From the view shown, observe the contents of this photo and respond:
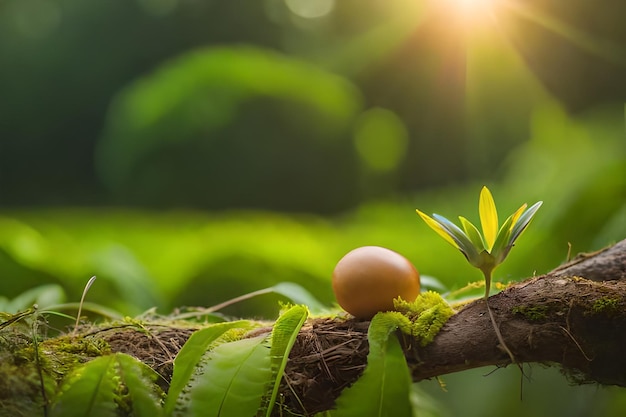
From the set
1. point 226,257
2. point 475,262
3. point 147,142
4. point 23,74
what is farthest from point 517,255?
point 23,74

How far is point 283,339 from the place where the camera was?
42cm

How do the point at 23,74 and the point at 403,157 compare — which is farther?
the point at 23,74

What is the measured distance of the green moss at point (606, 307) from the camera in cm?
39

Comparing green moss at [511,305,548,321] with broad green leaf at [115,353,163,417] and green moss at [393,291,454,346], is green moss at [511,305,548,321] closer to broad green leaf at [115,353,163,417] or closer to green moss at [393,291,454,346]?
green moss at [393,291,454,346]

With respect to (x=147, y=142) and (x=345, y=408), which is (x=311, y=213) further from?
(x=345, y=408)

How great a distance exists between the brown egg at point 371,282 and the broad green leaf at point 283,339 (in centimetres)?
4

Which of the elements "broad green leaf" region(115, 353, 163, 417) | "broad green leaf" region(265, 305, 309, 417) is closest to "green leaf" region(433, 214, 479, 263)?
"broad green leaf" region(265, 305, 309, 417)

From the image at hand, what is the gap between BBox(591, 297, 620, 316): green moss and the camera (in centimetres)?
39

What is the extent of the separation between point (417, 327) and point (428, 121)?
2.33 meters

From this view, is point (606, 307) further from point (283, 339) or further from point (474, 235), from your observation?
point (283, 339)

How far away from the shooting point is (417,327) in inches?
16.3

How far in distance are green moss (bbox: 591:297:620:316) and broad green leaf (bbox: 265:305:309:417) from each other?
199mm

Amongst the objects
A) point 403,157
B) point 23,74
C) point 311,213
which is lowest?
point 311,213

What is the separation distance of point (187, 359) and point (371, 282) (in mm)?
148
